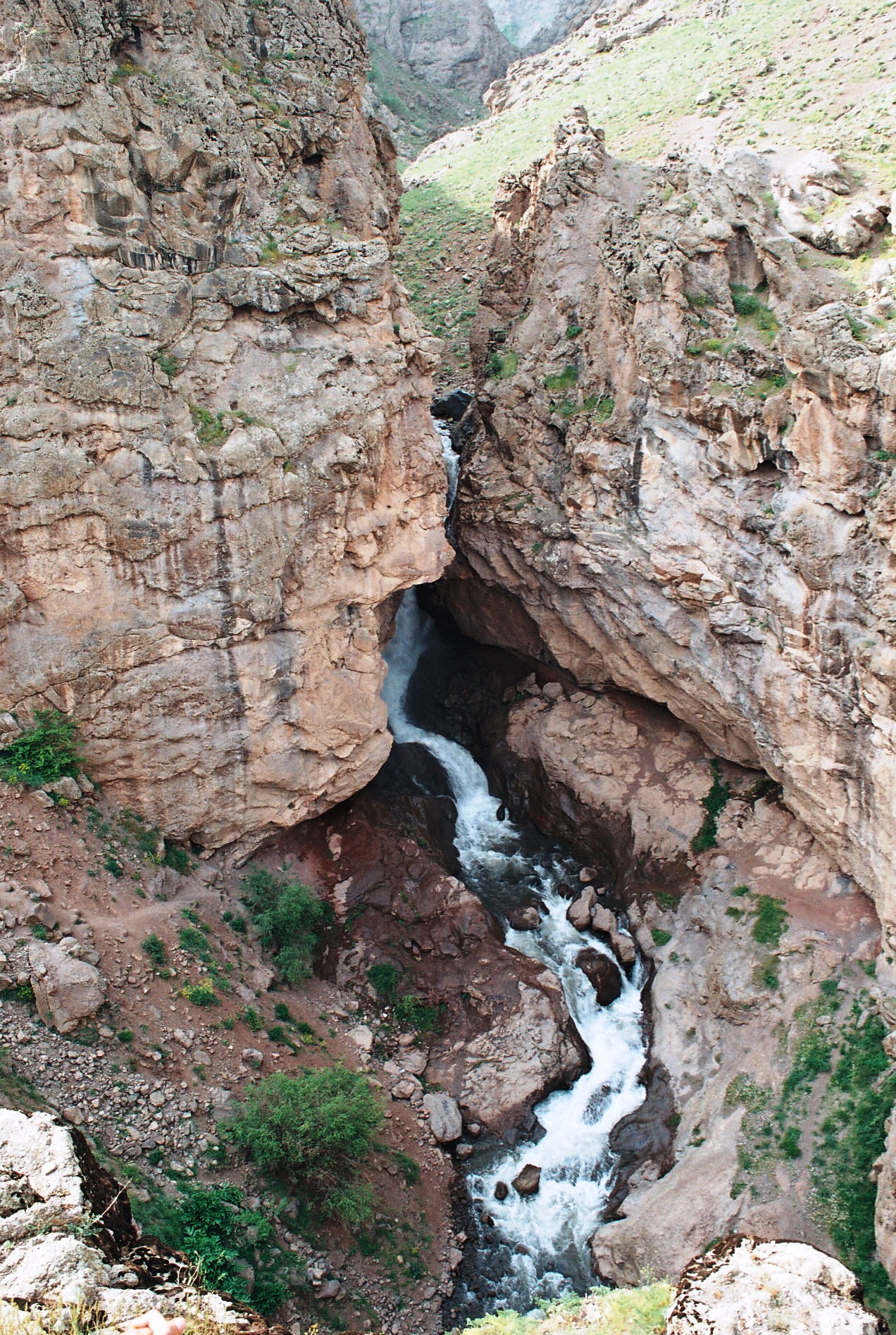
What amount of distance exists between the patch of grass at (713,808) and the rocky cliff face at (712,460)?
0.88 metres

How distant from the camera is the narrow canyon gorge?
1658 centimetres

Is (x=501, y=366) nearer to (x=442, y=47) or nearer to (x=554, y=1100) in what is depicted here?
(x=554, y=1100)

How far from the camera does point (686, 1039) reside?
20.7m

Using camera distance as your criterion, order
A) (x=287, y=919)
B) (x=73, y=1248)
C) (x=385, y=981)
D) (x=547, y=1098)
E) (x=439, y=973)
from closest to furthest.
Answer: (x=73, y=1248)
(x=547, y=1098)
(x=287, y=919)
(x=385, y=981)
(x=439, y=973)

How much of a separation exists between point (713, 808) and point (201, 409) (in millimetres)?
15716

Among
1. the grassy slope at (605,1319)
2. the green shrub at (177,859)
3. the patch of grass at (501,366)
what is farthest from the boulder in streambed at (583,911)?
the patch of grass at (501,366)

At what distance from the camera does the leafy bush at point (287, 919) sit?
2052 centimetres

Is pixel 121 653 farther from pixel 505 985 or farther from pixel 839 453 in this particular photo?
pixel 839 453

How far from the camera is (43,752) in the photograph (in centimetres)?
1812

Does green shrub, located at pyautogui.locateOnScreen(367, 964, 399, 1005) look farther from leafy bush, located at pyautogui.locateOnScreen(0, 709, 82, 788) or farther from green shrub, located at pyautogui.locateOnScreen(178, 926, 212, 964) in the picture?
leafy bush, located at pyautogui.locateOnScreen(0, 709, 82, 788)

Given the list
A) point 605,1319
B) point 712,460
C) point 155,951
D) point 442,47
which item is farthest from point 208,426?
point 442,47

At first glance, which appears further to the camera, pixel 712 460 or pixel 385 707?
pixel 385 707

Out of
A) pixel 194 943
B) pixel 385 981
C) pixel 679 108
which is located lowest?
pixel 385 981

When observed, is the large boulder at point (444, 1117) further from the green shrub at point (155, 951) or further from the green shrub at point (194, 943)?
the green shrub at point (155, 951)
